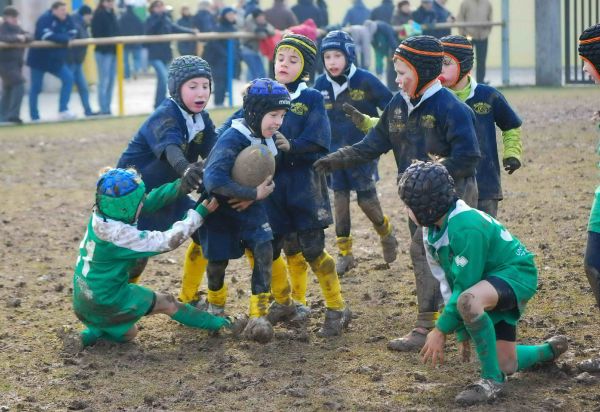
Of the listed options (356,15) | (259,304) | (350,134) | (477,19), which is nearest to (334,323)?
(259,304)

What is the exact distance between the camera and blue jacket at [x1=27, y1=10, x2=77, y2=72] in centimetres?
1997

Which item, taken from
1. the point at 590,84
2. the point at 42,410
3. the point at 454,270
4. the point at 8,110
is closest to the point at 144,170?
the point at 42,410

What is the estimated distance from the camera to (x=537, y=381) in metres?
6.03

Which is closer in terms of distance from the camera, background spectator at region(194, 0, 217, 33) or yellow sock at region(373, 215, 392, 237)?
yellow sock at region(373, 215, 392, 237)

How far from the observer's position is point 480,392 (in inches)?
223

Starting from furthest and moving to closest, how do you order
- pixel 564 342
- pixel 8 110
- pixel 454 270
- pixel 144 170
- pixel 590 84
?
pixel 590 84
pixel 8 110
pixel 144 170
pixel 564 342
pixel 454 270

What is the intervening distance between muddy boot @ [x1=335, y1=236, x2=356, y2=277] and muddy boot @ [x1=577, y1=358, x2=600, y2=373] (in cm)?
305

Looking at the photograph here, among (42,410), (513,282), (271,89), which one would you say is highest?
(271,89)

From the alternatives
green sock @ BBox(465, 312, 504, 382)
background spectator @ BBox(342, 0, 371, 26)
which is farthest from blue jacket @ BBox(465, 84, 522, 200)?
background spectator @ BBox(342, 0, 371, 26)

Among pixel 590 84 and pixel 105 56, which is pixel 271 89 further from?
pixel 590 84

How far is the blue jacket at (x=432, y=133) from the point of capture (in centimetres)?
666

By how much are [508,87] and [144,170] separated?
58.7 ft

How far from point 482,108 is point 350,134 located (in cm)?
177

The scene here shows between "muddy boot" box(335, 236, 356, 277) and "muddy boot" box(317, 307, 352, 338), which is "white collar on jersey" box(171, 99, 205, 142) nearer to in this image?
"muddy boot" box(317, 307, 352, 338)
